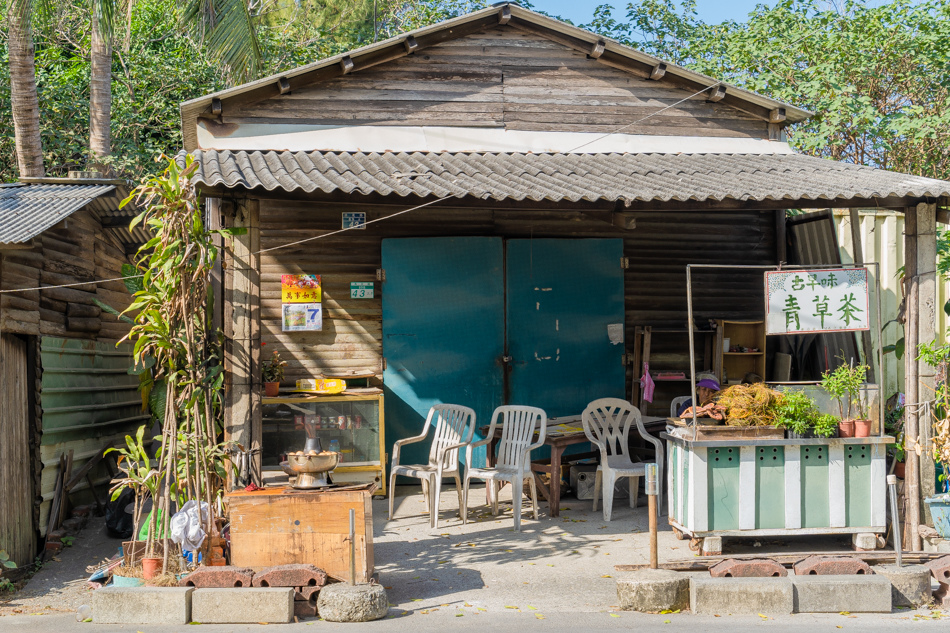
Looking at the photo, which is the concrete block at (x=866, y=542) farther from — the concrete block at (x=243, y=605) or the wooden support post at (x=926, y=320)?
the concrete block at (x=243, y=605)

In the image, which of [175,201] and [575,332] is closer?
[175,201]

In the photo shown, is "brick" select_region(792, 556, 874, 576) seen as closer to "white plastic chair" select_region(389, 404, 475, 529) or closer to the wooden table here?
the wooden table

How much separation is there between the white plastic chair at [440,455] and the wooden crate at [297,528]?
1.87 metres

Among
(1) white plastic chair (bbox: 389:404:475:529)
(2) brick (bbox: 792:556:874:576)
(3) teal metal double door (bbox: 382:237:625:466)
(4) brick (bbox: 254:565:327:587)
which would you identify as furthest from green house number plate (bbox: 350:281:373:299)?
(2) brick (bbox: 792:556:874:576)

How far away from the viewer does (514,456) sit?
311 inches

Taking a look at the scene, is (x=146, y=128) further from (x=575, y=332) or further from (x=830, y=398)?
(x=830, y=398)

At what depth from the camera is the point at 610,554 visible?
6.70 metres

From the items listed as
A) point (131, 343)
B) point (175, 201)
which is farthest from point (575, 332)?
point (131, 343)

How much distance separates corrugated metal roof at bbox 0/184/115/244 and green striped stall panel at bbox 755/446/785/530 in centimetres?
612

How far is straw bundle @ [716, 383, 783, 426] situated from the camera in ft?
21.1

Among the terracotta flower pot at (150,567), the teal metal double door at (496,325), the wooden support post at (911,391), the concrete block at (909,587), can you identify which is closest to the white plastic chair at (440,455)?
the teal metal double door at (496,325)

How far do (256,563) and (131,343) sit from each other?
18.7ft

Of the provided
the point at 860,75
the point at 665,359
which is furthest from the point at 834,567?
the point at 860,75

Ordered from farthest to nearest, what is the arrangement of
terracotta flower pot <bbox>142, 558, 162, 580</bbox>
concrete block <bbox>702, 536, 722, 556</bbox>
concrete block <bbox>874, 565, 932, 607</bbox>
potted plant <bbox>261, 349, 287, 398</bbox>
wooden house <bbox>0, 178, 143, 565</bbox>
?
1. potted plant <bbox>261, 349, 287, 398</bbox>
2. wooden house <bbox>0, 178, 143, 565</bbox>
3. concrete block <bbox>702, 536, 722, 556</bbox>
4. terracotta flower pot <bbox>142, 558, 162, 580</bbox>
5. concrete block <bbox>874, 565, 932, 607</bbox>
